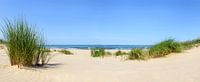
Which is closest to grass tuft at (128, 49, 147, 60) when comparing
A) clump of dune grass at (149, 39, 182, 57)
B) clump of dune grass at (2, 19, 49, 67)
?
clump of dune grass at (149, 39, 182, 57)

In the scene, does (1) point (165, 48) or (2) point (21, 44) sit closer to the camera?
(2) point (21, 44)

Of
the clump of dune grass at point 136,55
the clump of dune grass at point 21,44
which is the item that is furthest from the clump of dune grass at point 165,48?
the clump of dune grass at point 21,44

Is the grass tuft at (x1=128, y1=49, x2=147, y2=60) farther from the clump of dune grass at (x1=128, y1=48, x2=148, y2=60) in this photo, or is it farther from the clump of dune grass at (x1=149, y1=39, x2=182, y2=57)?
the clump of dune grass at (x1=149, y1=39, x2=182, y2=57)

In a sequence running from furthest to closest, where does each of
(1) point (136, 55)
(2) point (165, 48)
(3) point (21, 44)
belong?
(2) point (165, 48), (1) point (136, 55), (3) point (21, 44)

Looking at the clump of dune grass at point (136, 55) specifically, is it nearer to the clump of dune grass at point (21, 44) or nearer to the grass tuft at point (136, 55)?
the grass tuft at point (136, 55)

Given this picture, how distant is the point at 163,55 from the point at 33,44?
14.6 ft

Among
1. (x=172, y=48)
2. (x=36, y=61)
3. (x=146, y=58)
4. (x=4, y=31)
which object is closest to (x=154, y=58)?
(x=146, y=58)

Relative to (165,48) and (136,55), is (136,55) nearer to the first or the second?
(136,55)

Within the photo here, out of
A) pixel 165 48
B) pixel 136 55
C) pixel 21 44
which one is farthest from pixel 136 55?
pixel 21 44

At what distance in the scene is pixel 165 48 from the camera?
9.16 metres

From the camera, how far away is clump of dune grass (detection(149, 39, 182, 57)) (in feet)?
29.4

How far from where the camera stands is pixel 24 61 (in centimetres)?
532

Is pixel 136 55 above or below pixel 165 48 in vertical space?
below

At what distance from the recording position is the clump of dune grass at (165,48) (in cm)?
895
